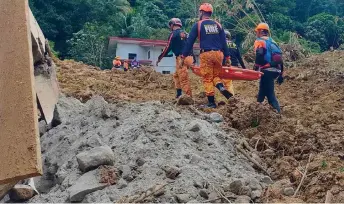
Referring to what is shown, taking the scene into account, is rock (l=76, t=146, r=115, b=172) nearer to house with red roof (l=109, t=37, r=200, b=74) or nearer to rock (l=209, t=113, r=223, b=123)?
rock (l=209, t=113, r=223, b=123)

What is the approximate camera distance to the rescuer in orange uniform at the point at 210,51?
337 inches

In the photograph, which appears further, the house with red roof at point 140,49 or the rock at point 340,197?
the house with red roof at point 140,49

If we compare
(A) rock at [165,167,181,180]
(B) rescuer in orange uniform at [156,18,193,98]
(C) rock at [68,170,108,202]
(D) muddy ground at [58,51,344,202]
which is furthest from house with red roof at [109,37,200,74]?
(A) rock at [165,167,181,180]

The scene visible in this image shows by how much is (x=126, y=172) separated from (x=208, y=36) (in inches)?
163

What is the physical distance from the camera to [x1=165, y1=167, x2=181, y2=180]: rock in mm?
4648

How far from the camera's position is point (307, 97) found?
11.6 m

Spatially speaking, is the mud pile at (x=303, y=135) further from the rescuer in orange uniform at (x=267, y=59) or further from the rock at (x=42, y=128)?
the rock at (x=42, y=128)

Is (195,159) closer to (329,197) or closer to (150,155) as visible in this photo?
(150,155)

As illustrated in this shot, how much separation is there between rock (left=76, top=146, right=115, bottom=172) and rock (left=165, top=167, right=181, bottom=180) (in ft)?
1.78

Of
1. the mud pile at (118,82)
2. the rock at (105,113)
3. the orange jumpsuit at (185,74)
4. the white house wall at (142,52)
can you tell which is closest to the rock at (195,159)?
the rock at (105,113)

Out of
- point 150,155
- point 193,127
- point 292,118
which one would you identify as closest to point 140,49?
point 292,118

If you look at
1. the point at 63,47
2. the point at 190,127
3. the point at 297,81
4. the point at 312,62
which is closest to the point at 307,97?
the point at 297,81

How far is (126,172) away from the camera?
4828 mm

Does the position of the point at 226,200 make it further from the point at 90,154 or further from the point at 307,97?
the point at 307,97
